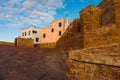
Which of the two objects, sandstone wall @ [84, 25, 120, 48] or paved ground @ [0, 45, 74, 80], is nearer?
paved ground @ [0, 45, 74, 80]

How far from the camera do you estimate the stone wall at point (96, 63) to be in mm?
3170

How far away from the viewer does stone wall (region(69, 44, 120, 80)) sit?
10.4 ft

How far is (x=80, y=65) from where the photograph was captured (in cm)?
418

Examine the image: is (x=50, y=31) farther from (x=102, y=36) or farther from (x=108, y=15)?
(x=102, y=36)

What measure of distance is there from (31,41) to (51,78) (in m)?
7.97

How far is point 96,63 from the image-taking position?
3.65 meters

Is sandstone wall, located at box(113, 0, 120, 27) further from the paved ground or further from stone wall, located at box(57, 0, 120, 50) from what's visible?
the paved ground

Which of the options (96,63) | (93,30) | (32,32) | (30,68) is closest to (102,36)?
(93,30)

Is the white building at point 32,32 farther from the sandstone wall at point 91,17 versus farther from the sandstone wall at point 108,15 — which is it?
the sandstone wall at point 91,17

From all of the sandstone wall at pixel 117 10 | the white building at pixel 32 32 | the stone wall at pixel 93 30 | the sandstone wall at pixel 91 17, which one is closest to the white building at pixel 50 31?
the white building at pixel 32 32

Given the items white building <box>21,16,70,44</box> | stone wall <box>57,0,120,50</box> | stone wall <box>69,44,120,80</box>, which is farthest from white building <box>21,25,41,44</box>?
stone wall <box>69,44,120,80</box>

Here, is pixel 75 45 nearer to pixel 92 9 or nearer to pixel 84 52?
pixel 92 9

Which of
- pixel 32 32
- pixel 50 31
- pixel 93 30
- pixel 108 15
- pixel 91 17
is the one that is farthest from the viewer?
pixel 32 32

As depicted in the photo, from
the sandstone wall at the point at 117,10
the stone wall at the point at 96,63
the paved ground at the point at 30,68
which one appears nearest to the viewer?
the stone wall at the point at 96,63
